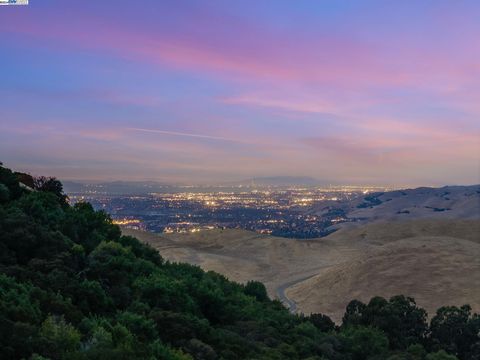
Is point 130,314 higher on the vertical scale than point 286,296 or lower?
higher

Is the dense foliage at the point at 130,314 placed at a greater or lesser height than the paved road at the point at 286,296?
greater

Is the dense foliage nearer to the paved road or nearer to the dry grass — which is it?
the paved road

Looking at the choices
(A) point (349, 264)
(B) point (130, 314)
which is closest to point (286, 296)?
(A) point (349, 264)

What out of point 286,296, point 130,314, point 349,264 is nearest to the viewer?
point 130,314

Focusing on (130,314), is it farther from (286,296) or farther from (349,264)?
(349,264)

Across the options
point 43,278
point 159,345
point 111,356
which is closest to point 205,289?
point 43,278

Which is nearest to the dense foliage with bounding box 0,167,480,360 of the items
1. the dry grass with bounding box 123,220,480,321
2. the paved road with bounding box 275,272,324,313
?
the paved road with bounding box 275,272,324,313

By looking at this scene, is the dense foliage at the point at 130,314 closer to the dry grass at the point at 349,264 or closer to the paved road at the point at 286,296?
the paved road at the point at 286,296

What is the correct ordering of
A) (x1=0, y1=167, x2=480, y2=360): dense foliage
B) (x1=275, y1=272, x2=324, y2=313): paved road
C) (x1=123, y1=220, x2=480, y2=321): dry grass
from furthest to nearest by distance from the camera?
(x1=275, y1=272, x2=324, y2=313): paved road, (x1=123, y1=220, x2=480, y2=321): dry grass, (x1=0, y1=167, x2=480, y2=360): dense foliage

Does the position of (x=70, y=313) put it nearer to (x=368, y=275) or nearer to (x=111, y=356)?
(x=111, y=356)

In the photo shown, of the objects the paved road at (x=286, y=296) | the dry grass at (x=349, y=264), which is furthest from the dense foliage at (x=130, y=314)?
the dry grass at (x=349, y=264)
